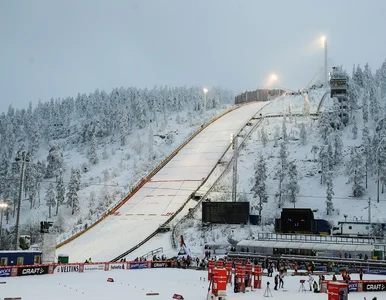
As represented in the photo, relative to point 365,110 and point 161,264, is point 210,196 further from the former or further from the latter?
point 365,110

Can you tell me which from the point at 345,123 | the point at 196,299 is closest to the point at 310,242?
the point at 196,299

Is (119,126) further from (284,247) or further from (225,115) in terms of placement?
(284,247)

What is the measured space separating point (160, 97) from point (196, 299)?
154686 mm

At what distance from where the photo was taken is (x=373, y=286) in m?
36.8

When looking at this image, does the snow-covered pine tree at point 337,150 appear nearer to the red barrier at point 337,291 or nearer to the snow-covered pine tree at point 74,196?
the snow-covered pine tree at point 74,196

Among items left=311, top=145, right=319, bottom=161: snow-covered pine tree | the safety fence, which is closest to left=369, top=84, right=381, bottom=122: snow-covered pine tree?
left=311, top=145, right=319, bottom=161: snow-covered pine tree

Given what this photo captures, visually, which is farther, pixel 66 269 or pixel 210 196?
pixel 210 196

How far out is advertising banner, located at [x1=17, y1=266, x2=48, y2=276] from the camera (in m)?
41.1

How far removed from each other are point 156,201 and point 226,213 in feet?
53.2

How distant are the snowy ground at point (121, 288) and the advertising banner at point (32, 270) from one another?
1.46 metres

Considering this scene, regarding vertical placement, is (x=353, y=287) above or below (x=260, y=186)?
below

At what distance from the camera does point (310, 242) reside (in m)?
59.4

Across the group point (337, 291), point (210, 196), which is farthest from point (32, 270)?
point (210, 196)

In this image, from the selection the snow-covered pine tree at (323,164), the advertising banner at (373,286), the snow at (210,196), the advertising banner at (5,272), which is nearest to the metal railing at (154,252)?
the snow at (210,196)
